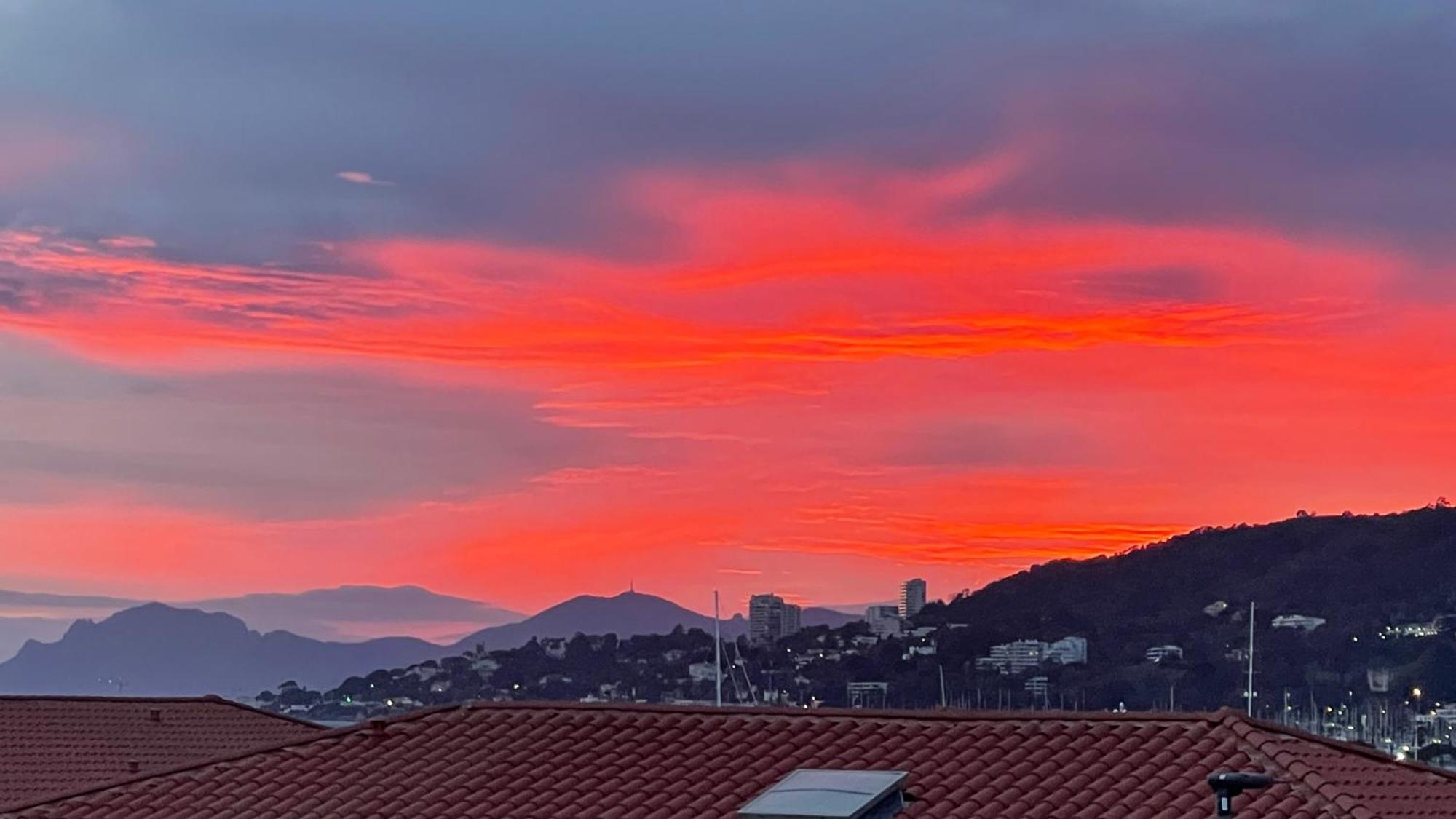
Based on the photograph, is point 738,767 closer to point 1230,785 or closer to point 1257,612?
point 1230,785

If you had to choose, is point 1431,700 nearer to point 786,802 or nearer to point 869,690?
point 869,690

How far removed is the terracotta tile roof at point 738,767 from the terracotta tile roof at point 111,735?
10.1 m

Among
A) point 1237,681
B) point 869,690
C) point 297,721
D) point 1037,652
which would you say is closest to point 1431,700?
point 1237,681

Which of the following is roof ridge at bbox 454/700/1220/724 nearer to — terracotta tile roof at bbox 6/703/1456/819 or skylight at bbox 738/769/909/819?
terracotta tile roof at bbox 6/703/1456/819

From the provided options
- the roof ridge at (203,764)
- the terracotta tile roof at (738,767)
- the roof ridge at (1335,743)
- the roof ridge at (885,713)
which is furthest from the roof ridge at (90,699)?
the roof ridge at (1335,743)

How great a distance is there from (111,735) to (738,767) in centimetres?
1820

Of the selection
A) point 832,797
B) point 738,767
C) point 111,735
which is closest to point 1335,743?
point 832,797

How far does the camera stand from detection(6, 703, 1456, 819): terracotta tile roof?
20.0 meters

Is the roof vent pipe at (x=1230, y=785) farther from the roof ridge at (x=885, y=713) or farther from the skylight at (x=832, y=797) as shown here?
the skylight at (x=832, y=797)

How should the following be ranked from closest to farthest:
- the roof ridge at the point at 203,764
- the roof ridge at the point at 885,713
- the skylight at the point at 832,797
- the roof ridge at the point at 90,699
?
the skylight at the point at 832,797, the roof ridge at the point at 885,713, the roof ridge at the point at 203,764, the roof ridge at the point at 90,699

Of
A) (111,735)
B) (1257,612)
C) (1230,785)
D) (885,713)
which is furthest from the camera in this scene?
(1257,612)

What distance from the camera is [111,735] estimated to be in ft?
120

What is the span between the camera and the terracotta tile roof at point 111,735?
Result: 34.2 m

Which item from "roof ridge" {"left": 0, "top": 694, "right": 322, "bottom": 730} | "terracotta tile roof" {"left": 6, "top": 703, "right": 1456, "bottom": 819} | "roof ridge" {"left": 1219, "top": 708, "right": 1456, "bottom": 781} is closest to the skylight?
"terracotta tile roof" {"left": 6, "top": 703, "right": 1456, "bottom": 819}
